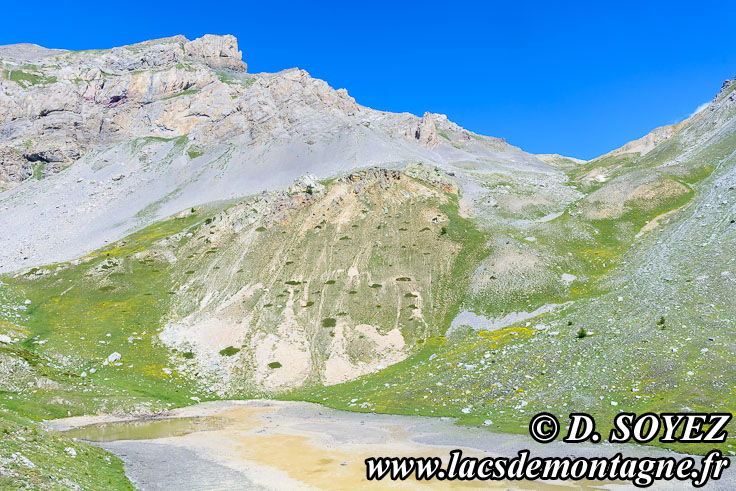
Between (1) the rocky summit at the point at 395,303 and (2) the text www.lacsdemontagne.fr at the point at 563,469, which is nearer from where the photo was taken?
(2) the text www.lacsdemontagne.fr at the point at 563,469

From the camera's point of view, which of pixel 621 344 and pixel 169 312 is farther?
pixel 169 312

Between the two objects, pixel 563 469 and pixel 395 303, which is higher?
pixel 395 303

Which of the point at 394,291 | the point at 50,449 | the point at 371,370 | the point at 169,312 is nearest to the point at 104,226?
the point at 169,312

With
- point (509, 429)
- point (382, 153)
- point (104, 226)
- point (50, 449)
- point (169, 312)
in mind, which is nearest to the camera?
point (50, 449)

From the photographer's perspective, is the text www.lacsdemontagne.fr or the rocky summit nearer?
the text www.lacsdemontagne.fr

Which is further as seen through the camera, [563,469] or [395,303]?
[395,303]

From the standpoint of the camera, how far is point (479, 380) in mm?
49125

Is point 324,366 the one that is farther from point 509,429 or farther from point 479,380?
point 509,429

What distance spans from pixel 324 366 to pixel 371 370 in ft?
25.1

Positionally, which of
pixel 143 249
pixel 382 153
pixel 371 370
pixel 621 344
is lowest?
pixel 371 370

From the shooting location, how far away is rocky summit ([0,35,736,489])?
1662 inches

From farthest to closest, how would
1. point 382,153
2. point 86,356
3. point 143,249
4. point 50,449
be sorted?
point 382,153
point 143,249
point 86,356
point 50,449

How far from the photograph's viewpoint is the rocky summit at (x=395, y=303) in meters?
42.2

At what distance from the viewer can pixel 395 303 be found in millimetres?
81000
